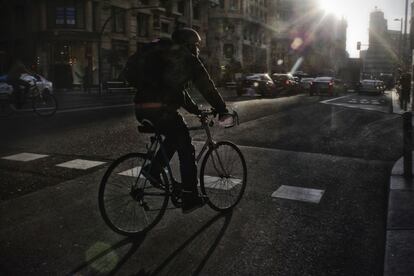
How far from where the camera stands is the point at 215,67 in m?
64.4

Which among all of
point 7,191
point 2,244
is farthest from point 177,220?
point 7,191

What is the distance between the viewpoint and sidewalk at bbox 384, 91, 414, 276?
3.40 meters

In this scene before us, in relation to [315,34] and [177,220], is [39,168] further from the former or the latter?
[315,34]

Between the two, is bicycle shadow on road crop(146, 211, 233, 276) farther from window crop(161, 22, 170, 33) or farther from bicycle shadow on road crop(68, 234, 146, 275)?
window crop(161, 22, 170, 33)

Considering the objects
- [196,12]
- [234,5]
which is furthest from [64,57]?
[234,5]

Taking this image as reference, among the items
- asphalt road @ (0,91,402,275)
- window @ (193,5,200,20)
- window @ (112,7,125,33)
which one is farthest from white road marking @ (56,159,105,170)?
window @ (193,5,200,20)

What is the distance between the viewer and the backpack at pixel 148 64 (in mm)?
3877

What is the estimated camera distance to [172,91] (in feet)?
13.3

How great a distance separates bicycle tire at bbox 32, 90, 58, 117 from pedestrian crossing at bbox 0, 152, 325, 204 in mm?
6470

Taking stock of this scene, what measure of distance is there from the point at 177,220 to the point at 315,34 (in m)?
123

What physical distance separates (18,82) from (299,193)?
1084 centimetres

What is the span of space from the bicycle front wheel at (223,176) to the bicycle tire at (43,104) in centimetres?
1024

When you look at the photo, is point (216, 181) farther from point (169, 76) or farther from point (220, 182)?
point (169, 76)

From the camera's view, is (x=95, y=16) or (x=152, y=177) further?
(x=95, y=16)
